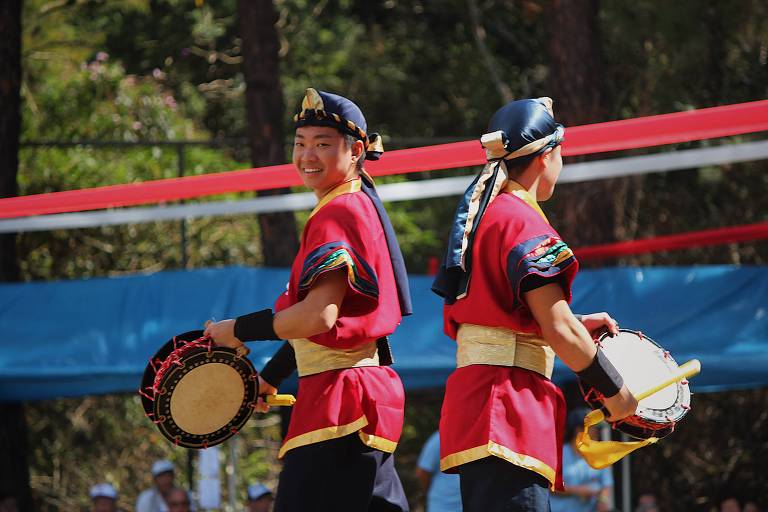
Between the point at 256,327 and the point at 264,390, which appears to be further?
the point at 264,390

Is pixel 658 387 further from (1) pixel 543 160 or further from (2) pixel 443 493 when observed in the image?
(2) pixel 443 493

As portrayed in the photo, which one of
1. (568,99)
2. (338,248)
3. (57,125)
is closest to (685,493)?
(568,99)

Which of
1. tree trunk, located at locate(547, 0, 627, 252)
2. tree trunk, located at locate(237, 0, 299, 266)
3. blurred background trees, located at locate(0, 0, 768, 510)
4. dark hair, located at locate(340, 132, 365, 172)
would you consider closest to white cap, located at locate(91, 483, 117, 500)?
blurred background trees, located at locate(0, 0, 768, 510)

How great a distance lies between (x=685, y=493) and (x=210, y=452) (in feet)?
15.8

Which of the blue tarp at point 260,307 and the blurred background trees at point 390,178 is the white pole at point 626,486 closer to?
the blue tarp at point 260,307

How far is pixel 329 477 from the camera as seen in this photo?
12.0 ft

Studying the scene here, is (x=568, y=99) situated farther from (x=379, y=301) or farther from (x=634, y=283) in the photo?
(x=379, y=301)

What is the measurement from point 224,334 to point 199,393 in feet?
0.68

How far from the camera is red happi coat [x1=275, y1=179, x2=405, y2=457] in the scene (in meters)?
3.62

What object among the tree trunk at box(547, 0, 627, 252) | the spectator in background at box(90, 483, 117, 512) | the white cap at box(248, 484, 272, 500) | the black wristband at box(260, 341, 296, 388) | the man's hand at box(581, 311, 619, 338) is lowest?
the spectator in background at box(90, 483, 117, 512)

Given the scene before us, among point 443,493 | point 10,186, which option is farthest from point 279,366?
point 10,186

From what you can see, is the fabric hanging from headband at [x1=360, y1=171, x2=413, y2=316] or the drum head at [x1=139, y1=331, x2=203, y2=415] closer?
the drum head at [x1=139, y1=331, x2=203, y2=415]

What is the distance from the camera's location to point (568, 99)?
9477 mm

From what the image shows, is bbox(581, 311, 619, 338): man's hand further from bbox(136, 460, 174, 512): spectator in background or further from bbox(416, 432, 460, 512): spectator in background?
bbox(136, 460, 174, 512): spectator in background
